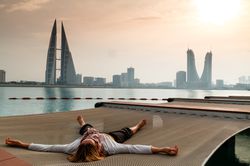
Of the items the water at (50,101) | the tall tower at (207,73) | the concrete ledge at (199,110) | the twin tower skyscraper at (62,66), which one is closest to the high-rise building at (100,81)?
the twin tower skyscraper at (62,66)

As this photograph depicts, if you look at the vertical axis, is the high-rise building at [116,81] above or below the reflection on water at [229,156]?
above

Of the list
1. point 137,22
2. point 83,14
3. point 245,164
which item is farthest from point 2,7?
point 245,164

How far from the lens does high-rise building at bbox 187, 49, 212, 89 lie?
148 metres

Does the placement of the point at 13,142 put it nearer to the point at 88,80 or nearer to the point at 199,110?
the point at 199,110

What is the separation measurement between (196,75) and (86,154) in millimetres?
161019

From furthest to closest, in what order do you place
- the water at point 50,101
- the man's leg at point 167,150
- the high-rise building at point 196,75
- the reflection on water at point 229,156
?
the high-rise building at point 196,75
the water at point 50,101
the reflection on water at point 229,156
the man's leg at point 167,150

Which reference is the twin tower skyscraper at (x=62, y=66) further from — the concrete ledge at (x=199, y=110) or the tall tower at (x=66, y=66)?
the concrete ledge at (x=199, y=110)

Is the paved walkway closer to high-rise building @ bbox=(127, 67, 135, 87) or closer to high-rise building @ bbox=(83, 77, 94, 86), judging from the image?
high-rise building @ bbox=(83, 77, 94, 86)

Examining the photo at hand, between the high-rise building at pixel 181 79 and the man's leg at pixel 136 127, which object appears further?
the high-rise building at pixel 181 79

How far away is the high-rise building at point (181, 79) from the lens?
485 ft

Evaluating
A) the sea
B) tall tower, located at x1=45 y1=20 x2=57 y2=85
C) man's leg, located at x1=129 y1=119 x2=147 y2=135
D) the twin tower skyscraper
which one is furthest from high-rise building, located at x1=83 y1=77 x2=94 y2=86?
man's leg, located at x1=129 y1=119 x2=147 y2=135

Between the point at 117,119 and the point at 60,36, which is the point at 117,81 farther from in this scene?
the point at 117,119

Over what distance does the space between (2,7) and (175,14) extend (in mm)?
18770

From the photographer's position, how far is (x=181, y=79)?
493 ft
